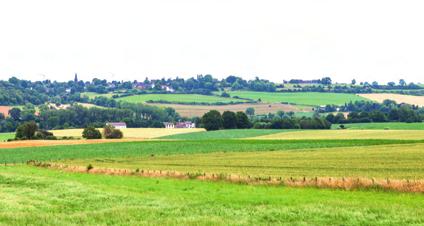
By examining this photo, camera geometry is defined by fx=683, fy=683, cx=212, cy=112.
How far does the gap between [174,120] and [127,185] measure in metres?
146

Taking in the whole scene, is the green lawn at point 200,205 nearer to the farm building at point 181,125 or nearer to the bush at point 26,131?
the bush at point 26,131

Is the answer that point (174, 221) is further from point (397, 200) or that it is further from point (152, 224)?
point (397, 200)

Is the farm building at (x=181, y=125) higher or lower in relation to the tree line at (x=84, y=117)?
lower

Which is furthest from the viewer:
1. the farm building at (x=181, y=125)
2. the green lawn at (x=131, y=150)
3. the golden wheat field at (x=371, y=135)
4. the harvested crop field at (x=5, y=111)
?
the harvested crop field at (x=5, y=111)

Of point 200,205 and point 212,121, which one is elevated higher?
point 200,205

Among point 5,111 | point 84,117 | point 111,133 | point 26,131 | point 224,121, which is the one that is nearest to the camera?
point 111,133

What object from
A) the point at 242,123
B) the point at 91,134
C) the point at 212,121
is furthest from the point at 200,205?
the point at 242,123

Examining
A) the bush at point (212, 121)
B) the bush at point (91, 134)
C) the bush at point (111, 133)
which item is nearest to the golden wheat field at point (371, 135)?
the bush at point (111, 133)

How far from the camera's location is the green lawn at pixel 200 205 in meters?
21.3

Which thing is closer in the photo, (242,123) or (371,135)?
(371,135)

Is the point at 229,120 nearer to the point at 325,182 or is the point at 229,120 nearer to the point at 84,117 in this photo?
the point at 84,117

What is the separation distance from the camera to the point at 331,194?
28578 millimetres

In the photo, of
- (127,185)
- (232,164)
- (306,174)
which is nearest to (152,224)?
(127,185)

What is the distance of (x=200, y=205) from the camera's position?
25.7 metres
